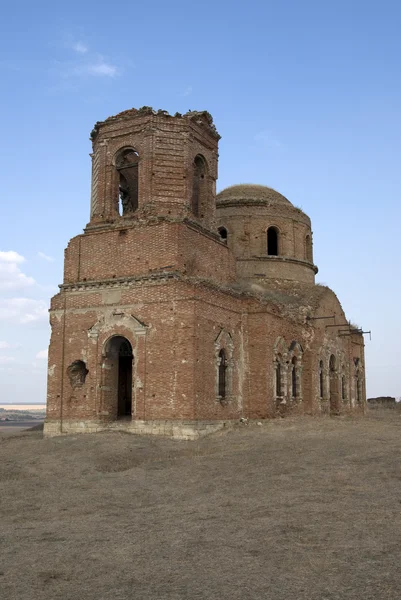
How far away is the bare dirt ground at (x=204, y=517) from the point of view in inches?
213

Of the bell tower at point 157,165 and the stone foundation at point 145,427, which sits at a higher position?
the bell tower at point 157,165

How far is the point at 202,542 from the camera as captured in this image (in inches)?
271

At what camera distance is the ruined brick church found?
16047 millimetres

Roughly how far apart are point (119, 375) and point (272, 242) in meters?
10.4

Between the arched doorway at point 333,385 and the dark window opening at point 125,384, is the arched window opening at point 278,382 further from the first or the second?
the arched doorway at point 333,385

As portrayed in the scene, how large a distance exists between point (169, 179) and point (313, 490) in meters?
10.9

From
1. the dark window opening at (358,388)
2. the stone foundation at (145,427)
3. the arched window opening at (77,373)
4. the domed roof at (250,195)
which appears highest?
the domed roof at (250,195)

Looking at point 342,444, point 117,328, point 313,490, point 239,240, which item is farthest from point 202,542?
point 239,240

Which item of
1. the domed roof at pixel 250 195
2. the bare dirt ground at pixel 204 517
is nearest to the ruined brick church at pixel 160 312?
the bare dirt ground at pixel 204 517

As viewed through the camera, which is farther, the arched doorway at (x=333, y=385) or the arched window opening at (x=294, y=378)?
the arched doorway at (x=333, y=385)

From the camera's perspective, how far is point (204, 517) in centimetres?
830

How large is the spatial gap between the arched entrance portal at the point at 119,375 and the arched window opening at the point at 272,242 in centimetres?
972

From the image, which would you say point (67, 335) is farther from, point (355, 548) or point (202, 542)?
point (355, 548)

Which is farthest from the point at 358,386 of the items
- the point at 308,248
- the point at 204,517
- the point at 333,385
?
the point at 204,517
